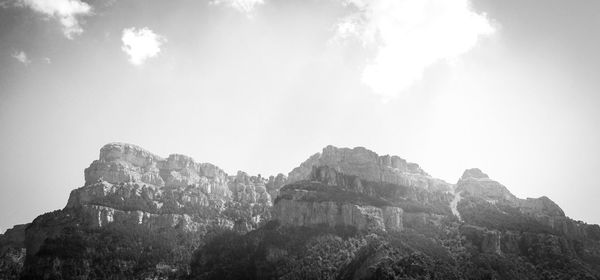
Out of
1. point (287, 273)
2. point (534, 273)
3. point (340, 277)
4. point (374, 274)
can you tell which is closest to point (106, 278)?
point (287, 273)

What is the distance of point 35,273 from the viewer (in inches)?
7712

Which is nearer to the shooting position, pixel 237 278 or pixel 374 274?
pixel 374 274

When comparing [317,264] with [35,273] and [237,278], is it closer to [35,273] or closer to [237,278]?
[237,278]

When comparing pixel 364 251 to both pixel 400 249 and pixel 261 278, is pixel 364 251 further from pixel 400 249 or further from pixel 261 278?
pixel 261 278

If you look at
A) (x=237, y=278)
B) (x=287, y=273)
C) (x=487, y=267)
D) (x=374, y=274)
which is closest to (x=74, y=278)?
(x=237, y=278)

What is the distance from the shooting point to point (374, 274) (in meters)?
167

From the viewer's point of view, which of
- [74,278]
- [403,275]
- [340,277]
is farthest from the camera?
[74,278]

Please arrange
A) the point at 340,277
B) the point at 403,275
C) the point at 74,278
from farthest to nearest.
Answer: the point at 74,278
the point at 340,277
the point at 403,275

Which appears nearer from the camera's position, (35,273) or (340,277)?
(340,277)

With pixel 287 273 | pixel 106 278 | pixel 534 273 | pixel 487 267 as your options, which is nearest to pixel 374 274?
pixel 287 273

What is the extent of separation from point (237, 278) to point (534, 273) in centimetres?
11750

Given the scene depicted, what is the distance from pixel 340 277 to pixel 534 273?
79.9 meters

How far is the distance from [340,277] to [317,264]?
1497 cm

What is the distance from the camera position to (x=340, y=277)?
7175 inches
